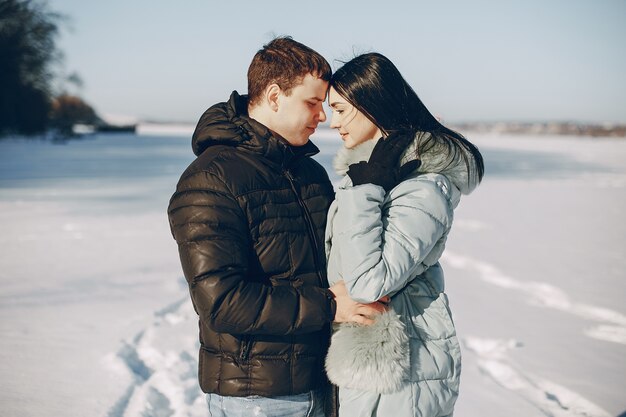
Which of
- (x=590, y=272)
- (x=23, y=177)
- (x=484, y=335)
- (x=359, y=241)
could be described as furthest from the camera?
(x=23, y=177)

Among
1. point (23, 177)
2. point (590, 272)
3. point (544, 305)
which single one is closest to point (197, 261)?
point (544, 305)

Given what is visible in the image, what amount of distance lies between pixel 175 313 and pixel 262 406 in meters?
3.25

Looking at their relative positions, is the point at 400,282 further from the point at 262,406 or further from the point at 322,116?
the point at 322,116

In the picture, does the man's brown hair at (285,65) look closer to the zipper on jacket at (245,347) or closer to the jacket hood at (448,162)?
the jacket hood at (448,162)

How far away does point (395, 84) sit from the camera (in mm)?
1846

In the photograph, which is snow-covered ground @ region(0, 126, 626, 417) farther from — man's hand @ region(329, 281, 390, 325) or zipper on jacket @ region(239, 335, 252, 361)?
man's hand @ region(329, 281, 390, 325)

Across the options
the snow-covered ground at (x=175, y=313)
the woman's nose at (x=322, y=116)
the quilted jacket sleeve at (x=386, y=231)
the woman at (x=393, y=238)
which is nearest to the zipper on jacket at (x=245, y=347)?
the woman at (x=393, y=238)

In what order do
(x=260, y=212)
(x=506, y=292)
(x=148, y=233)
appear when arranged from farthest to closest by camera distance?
(x=148, y=233) → (x=506, y=292) → (x=260, y=212)

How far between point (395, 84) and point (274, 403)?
1.21 metres

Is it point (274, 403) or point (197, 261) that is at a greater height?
point (197, 261)

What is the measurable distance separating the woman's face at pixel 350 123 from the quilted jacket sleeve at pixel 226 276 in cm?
Answer: 51

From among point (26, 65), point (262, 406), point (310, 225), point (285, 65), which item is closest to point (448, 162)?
point (310, 225)

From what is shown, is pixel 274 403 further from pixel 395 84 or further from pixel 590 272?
pixel 590 272

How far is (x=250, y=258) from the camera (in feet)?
5.77
